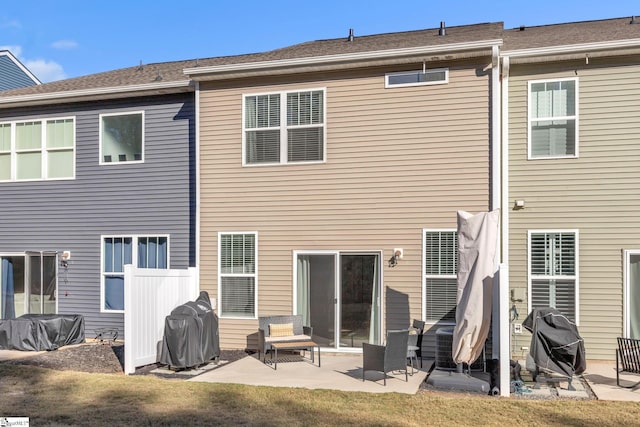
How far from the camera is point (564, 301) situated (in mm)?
10016

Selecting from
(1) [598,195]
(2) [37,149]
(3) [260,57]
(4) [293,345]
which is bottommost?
(4) [293,345]

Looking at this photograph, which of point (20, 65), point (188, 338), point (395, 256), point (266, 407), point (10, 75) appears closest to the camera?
point (266, 407)

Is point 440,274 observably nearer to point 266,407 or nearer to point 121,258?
point 266,407

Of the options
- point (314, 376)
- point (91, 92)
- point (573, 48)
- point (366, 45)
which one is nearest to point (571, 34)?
point (573, 48)

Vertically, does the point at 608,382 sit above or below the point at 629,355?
below

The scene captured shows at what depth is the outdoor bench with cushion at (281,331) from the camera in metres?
9.61

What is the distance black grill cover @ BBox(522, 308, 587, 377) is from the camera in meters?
7.77

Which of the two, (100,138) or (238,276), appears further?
(100,138)

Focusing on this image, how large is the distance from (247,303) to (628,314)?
271 inches

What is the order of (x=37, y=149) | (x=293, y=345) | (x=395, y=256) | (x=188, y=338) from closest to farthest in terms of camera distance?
(x=188, y=338) → (x=293, y=345) → (x=395, y=256) → (x=37, y=149)

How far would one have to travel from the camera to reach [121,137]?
12.4m

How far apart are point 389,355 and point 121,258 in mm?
6840

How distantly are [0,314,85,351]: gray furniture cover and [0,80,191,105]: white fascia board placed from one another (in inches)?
188

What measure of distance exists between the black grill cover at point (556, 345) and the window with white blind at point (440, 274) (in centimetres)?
205
